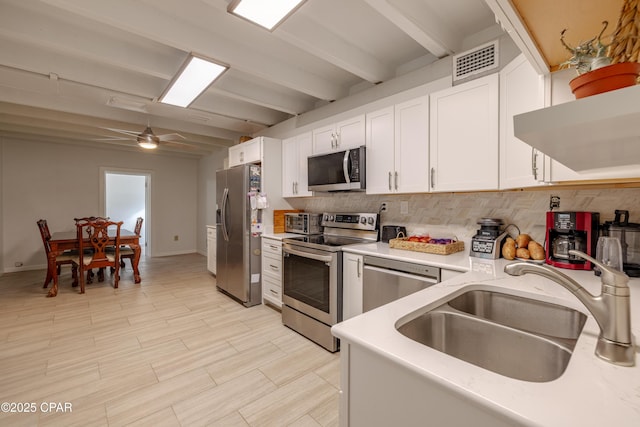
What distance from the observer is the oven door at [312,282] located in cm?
235

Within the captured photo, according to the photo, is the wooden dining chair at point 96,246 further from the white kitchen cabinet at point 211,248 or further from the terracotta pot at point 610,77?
the terracotta pot at point 610,77

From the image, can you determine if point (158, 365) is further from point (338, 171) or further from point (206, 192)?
point (206, 192)

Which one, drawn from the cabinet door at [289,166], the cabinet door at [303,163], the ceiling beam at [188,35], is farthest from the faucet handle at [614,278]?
the cabinet door at [289,166]

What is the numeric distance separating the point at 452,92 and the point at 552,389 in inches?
79.5

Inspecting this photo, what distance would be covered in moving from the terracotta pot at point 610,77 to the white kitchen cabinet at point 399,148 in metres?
1.56

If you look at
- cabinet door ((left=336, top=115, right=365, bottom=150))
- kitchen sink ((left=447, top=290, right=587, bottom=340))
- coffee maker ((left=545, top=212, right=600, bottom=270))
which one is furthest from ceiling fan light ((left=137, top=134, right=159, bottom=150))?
coffee maker ((left=545, top=212, right=600, bottom=270))

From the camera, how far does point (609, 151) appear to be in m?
0.79

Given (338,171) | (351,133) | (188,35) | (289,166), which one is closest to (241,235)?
(289,166)

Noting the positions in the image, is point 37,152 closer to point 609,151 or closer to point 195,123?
point 195,123

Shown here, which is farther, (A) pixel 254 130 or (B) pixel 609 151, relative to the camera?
(A) pixel 254 130

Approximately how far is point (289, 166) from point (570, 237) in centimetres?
282

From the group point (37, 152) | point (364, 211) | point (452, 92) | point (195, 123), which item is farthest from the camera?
point (37, 152)

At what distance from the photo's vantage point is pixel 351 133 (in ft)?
9.05

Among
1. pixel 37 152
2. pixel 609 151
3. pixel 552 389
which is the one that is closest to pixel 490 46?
pixel 609 151
